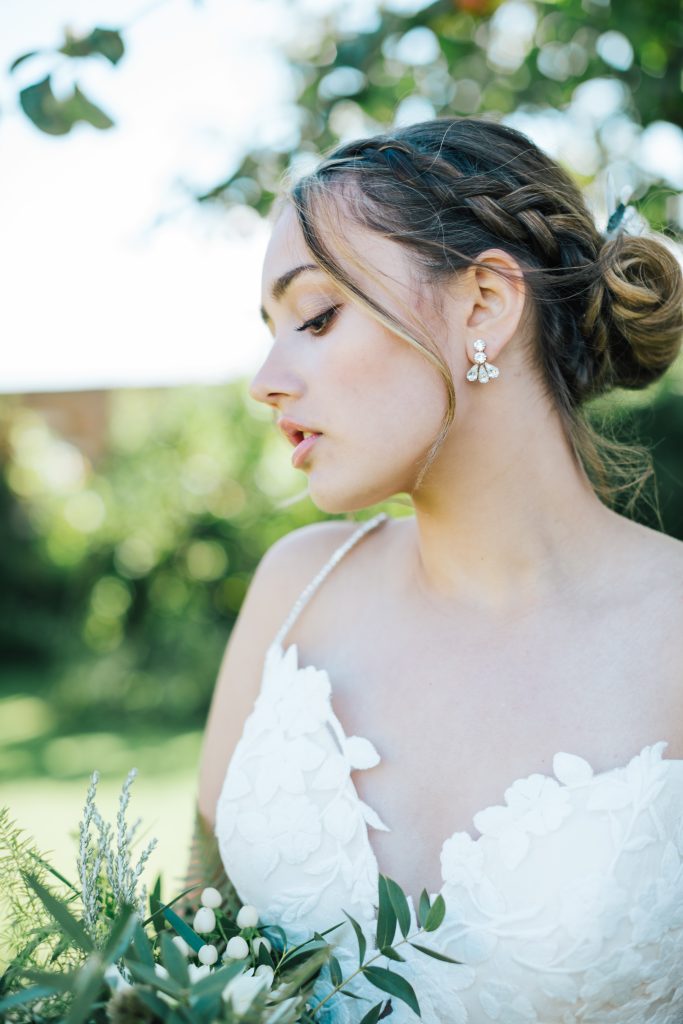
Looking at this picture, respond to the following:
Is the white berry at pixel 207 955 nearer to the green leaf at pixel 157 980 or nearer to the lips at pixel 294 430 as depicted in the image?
the green leaf at pixel 157 980

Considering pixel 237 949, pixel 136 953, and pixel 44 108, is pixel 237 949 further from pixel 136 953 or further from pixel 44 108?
pixel 44 108

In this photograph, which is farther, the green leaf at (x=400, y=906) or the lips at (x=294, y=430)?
the lips at (x=294, y=430)

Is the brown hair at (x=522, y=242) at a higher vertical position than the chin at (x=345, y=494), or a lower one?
higher

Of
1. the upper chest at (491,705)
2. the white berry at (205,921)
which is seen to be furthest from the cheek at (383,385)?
the white berry at (205,921)

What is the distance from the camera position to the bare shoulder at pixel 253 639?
7.54 ft

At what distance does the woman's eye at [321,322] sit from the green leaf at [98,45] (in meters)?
0.87

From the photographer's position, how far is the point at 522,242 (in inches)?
79.0

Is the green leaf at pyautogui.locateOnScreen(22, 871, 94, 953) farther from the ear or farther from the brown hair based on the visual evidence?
the ear

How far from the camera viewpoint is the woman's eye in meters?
1.88

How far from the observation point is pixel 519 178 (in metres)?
2.01

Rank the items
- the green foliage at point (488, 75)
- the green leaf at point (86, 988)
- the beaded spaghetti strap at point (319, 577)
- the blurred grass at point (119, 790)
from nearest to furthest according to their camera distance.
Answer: the green leaf at point (86, 988) < the beaded spaghetti strap at point (319, 577) < the green foliage at point (488, 75) < the blurred grass at point (119, 790)

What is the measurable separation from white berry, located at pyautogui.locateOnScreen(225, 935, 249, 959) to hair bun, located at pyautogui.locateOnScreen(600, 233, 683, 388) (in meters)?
1.52

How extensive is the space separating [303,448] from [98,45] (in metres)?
1.12

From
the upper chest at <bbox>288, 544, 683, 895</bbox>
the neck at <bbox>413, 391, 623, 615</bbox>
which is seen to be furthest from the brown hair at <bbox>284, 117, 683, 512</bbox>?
Result: the upper chest at <bbox>288, 544, 683, 895</bbox>
